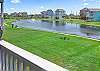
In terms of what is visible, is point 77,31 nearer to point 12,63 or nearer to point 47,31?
point 47,31

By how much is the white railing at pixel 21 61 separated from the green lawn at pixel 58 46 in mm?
3677

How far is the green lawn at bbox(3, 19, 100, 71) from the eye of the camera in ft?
19.2

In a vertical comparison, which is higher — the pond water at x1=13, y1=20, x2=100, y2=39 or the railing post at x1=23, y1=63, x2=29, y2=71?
the railing post at x1=23, y1=63, x2=29, y2=71

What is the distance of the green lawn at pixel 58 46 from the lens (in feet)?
19.2

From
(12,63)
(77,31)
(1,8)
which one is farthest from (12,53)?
(77,31)

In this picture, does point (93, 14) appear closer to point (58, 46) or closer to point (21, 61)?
point (21, 61)

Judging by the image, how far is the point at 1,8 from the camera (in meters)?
1.53

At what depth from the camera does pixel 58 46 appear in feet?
28.4

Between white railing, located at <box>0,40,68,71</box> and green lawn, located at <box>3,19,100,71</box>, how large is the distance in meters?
3.68

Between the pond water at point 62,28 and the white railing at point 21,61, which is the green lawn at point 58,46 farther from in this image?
the white railing at point 21,61

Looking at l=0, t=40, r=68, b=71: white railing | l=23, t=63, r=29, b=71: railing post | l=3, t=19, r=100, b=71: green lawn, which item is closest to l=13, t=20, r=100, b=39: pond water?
l=3, t=19, r=100, b=71: green lawn

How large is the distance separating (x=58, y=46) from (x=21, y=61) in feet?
25.3

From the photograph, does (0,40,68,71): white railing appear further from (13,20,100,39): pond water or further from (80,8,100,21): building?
(13,20,100,39): pond water

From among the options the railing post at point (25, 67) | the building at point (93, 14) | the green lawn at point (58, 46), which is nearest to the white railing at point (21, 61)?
the railing post at point (25, 67)
